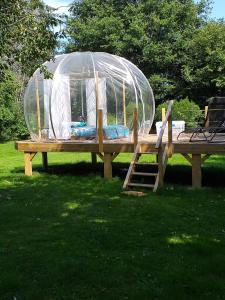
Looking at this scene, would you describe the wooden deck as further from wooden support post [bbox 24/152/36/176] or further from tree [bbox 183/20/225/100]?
tree [bbox 183/20/225/100]

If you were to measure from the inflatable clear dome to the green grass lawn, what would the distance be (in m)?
1.81

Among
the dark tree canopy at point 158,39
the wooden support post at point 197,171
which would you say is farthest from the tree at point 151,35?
the wooden support post at point 197,171

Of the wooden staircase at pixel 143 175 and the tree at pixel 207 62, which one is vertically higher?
the tree at pixel 207 62

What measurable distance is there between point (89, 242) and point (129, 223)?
1.19 metres

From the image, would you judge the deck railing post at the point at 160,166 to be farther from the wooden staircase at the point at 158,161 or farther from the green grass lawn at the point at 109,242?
the green grass lawn at the point at 109,242

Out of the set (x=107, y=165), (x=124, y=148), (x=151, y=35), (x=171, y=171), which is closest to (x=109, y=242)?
(x=124, y=148)

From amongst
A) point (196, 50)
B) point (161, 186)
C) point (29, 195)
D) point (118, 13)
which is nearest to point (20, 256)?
point (29, 195)

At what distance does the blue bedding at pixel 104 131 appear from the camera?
12.3 metres

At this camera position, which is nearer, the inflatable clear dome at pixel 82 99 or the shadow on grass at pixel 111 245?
the shadow on grass at pixel 111 245

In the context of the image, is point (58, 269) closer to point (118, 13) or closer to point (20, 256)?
point (20, 256)

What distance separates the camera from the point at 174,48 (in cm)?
2806

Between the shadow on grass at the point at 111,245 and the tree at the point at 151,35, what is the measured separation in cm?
1885

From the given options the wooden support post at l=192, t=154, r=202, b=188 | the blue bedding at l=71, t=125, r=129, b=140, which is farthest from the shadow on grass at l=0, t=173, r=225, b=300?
the blue bedding at l=71, t=125, r=129, b=140

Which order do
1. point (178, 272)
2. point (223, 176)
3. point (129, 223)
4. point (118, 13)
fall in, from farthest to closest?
1. point (118, 13)
2. point (223, 176)
3. point (129, 223)
4. point (178, 272)
